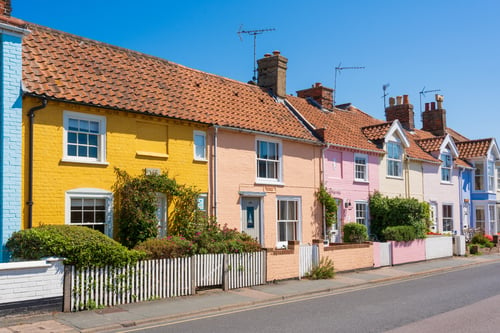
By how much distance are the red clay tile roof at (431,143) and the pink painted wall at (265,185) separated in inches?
484

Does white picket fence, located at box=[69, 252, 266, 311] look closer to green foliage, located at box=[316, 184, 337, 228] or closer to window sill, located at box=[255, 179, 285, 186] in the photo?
window sill, located at box=[255, 179, 285, 186]

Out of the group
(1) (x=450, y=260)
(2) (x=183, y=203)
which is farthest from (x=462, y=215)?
(2) (x=183, y=203)

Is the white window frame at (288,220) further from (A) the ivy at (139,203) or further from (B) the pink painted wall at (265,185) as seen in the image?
(A) the ivy at (139,203)

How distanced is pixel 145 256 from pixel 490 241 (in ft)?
89.1

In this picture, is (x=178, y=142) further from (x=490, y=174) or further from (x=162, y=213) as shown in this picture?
(x=490, y=174)

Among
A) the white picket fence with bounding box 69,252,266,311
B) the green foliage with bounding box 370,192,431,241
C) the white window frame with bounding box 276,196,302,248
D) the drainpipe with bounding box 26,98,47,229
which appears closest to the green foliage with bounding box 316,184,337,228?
the white window frame with bounding box 276,196,302,248

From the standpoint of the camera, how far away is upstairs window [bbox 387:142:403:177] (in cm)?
2775

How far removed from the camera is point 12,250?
1262 cm

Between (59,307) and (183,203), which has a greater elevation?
(183,203)

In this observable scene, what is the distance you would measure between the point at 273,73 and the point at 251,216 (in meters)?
8.27

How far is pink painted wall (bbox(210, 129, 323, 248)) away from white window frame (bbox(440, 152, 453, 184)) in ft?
44.4

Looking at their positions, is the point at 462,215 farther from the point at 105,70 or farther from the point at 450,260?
the point at 105,70

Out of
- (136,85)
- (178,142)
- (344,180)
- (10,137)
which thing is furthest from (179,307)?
(344,180)

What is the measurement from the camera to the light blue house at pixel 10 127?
12.9 meters
